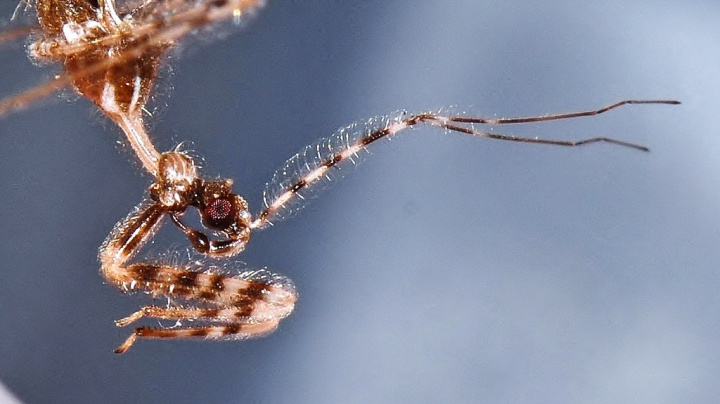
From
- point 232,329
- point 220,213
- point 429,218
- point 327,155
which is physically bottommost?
point 232,329

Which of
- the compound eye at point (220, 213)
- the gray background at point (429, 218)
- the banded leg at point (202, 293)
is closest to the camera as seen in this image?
the banded leg at point (202, 293)

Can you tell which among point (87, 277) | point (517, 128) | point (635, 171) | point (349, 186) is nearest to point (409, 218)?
point (349, 186)

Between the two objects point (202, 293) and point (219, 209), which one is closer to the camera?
point (202, 293)

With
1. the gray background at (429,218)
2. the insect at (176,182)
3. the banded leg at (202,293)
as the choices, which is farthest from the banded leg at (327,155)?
the gray background at (429,218)

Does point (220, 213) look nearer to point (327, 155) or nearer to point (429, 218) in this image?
point (327, 155)

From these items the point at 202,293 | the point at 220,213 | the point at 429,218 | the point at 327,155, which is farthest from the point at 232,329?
the point at 429,218

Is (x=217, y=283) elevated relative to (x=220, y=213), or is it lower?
lower

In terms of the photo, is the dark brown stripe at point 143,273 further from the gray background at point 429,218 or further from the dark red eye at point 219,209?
the gray background at point 429,218
